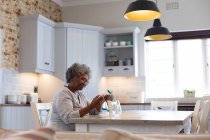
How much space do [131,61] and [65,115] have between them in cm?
362

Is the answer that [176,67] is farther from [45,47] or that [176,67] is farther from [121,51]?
[45,47]

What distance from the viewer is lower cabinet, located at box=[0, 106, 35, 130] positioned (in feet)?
14.8

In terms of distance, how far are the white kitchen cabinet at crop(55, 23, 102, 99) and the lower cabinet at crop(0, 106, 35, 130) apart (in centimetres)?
114

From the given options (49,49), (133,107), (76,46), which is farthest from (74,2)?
(133,107)

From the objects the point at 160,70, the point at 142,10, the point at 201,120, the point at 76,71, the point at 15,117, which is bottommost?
the point at 15,117

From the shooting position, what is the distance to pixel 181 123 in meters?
2.03

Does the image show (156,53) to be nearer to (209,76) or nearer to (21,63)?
(209,76)

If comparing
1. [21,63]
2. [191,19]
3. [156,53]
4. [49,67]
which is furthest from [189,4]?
[21,63]

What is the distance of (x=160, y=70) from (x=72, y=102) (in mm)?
3708

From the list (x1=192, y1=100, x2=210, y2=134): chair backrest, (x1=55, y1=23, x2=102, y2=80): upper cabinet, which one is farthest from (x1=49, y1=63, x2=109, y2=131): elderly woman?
(x1=55, y1=23, x2=102, y2=80): upper cabinet

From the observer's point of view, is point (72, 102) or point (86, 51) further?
point (86, 51)

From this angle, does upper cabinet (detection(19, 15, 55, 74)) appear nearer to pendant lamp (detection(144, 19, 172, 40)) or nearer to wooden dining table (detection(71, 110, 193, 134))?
pendant lamp (detection(144, 19, 172, 40))

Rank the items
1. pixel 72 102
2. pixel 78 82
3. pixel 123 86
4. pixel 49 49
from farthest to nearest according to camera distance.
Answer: pixel 123 86 < pixel 49 49 < pixel 78 82 < pixel 72 102

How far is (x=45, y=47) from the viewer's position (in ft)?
18.1
